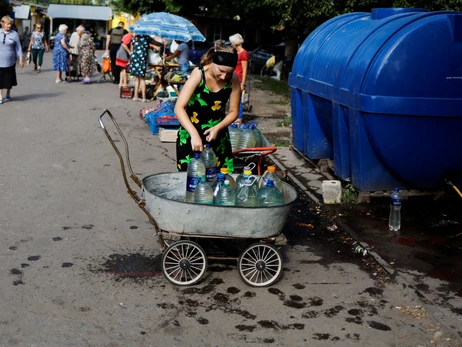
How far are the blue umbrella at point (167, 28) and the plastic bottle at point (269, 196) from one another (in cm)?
1095

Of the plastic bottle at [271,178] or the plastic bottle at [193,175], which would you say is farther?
the plastic bottle at [271,178]

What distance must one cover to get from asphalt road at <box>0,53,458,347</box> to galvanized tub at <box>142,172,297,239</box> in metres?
0.51

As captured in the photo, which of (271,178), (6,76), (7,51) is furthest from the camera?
(6,76)

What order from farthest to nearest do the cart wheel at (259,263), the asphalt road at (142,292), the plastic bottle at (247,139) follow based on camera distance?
the plastic bottle at (247,139) < the cart wheel at (259,263) < the asphalt road at (142,292)

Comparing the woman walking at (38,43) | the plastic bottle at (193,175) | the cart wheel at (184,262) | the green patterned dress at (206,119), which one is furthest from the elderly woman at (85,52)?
the cart wheel at (184,262)

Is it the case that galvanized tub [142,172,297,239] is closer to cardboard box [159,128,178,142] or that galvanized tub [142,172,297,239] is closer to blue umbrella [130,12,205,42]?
cardboard box [159,128,178,142]

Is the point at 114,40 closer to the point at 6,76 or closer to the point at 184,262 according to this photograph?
the point at 6,76

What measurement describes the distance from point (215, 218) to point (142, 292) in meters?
0.85

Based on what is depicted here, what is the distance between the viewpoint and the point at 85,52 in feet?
67.5

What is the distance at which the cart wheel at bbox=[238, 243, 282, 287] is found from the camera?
5.48 meters

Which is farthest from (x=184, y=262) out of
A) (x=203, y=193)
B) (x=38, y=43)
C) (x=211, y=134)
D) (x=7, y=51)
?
(x=38, y=43)

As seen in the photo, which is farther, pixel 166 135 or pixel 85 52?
pixel 85 52

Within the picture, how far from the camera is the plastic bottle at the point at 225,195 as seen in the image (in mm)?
5402

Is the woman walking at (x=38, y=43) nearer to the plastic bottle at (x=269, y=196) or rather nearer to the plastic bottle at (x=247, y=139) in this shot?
the plastic bottle at (x=247, y=139)
